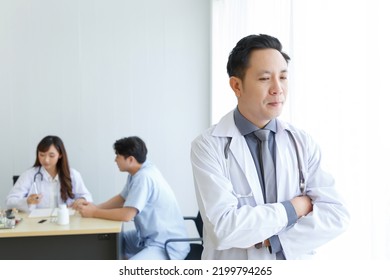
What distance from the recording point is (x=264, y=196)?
1.33m

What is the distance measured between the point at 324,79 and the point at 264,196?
563 mm

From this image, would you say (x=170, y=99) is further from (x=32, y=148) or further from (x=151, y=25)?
(x=32, y=148)

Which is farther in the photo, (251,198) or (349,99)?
(349,99)

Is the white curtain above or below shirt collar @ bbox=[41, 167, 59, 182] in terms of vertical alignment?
above

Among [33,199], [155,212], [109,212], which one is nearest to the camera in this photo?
[109,212]

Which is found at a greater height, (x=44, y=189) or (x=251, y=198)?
(x=251, y=198)

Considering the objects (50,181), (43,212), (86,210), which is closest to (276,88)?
(86,210)

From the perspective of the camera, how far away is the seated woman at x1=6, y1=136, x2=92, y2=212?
126 inches

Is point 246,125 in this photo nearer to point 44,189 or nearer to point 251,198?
point 251,198

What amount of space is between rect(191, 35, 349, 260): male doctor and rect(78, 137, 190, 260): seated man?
1.39m

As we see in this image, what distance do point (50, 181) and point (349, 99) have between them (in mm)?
2545

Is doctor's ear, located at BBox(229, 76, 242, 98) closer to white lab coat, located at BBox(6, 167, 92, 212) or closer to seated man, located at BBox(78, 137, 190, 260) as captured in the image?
seated man, located at BBox(78, 137, 190, 260)

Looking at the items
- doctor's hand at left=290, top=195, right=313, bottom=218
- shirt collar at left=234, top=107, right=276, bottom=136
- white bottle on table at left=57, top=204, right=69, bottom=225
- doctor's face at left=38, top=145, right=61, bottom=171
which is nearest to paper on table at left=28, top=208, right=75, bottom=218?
white bottle on table at left=57, top=204, right=69, bottom=225

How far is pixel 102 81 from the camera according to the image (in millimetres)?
4090
